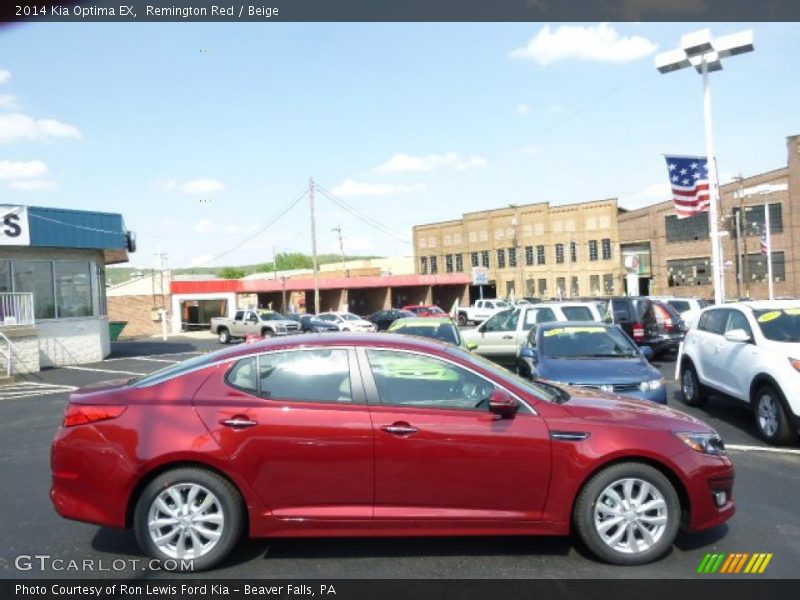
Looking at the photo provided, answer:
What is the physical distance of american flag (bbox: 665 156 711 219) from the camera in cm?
1739

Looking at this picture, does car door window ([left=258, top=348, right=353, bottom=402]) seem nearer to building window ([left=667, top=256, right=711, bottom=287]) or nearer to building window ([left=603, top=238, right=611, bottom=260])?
building window ([left=667, top=256, right=711, bottom=287])

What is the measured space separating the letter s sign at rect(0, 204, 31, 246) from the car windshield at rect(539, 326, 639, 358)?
16.7 m

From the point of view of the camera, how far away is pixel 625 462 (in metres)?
4.53

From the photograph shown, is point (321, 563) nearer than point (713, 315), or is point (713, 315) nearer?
point (321, 563)

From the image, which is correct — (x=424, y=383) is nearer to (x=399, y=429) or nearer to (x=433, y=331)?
(x=399, y=429)

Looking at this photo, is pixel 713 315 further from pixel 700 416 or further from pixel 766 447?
pixel 766 447

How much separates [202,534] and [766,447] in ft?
21.5

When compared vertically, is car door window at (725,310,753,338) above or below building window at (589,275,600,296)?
below

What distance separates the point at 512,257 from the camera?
232 ft

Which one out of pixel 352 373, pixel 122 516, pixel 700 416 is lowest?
pixel 700 416

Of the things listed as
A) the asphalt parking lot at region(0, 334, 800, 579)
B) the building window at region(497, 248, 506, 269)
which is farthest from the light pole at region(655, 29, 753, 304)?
the building window at region(497, 248, 506, 269)

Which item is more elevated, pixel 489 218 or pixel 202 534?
pixel 489 218

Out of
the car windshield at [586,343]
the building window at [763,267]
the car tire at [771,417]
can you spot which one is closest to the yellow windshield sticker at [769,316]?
the car tire at [771,417]
